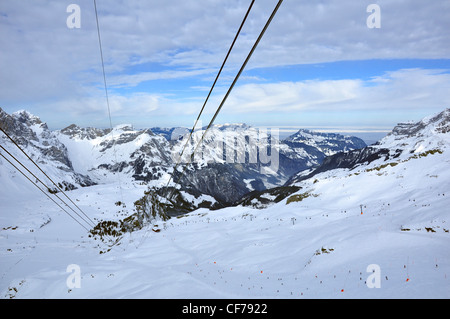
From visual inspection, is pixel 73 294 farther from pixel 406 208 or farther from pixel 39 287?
pixel 406 208

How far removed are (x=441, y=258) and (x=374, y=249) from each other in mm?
2913

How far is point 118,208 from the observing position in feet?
167

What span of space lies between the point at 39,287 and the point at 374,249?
66.0ft

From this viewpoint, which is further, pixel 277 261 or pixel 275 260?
pixel 275 260
